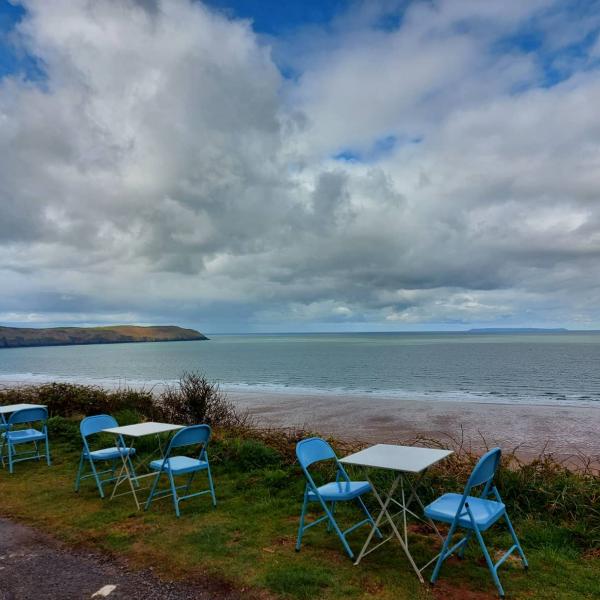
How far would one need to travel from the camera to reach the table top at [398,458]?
397 cm

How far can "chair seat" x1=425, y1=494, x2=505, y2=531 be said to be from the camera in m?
3.68

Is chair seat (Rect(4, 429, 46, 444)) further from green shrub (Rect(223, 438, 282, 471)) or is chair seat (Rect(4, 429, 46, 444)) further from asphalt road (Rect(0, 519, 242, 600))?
asphalt road (Rect(0, 519, 242, 600))

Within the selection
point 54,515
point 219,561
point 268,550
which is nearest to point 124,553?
point 219,561

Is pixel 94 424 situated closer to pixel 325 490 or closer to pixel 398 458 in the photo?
pixel 325 490

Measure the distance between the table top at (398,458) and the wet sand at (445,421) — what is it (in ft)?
27.9

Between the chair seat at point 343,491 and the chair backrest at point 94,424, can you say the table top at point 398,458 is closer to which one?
the chair seat at point 343,491

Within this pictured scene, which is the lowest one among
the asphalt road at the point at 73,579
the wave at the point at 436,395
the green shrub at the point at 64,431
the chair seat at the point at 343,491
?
the wave at the point at 436,395

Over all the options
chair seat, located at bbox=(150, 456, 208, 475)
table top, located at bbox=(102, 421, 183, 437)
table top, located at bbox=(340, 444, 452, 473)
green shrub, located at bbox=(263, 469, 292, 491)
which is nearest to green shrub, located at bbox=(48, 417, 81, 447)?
table top, located at bbox=(102, 421, 183, 437)

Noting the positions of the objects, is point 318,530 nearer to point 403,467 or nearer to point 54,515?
point 403,467

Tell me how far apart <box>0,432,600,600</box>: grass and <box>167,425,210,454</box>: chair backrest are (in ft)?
2.79

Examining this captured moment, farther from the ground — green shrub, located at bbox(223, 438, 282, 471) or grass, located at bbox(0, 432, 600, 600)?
green shrub, located at bbox(223, 438, 282, 471)

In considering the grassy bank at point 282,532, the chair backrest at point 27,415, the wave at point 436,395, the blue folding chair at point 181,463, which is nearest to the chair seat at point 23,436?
the chair backrest at point 27,415

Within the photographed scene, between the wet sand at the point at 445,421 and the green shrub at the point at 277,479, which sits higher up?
the green shrub at the point at 277,479

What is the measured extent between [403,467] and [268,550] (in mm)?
1641
